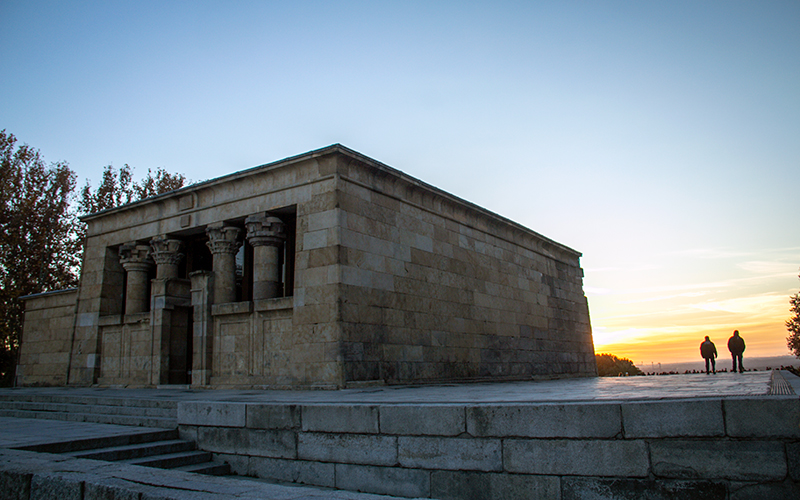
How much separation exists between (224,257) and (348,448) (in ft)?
32.6

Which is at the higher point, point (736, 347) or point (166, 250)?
point (166, 250)

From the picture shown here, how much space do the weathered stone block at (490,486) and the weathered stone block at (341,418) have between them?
96cm

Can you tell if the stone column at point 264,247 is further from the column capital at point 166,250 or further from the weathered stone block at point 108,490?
the weathered stone block at point 108,490

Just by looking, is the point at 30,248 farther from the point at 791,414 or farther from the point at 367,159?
the point at 791,414

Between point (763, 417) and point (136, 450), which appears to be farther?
point (136, 450)

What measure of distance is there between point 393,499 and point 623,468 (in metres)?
2.39

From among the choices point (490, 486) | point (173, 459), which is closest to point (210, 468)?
point (173, 459)

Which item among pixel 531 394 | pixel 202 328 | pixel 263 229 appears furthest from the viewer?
pixel 202 328

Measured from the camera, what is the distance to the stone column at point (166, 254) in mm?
16625

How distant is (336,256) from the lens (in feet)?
41.8

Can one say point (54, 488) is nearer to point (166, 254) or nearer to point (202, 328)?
point (202, 328)

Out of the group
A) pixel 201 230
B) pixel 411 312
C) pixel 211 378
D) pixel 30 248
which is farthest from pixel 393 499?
pixel 30 248

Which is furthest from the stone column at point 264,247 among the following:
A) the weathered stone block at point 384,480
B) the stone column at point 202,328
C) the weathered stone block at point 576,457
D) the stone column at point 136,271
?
the weathered stone block at point 576,457

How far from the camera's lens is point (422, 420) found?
20.1 feet
